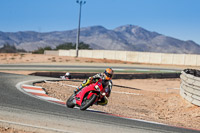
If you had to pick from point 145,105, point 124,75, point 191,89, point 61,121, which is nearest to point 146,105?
point 145,105

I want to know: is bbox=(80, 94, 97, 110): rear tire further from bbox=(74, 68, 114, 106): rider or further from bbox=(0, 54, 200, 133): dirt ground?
bbox=(0, 54, 200, 133): dirt ground

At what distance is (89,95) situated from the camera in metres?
8.68

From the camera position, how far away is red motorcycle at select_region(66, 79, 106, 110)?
8.55m

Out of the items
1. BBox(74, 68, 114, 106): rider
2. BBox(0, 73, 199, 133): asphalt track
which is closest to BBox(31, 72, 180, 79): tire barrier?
BBox(74, 68, 114, 106): rider

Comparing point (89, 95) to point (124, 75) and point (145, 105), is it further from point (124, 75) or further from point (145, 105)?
point (124, 75)

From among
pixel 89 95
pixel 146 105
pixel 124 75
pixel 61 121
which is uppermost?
pixel 89 95

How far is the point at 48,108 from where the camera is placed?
786 cm

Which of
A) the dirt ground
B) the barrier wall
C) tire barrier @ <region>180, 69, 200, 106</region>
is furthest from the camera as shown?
the barrier wall

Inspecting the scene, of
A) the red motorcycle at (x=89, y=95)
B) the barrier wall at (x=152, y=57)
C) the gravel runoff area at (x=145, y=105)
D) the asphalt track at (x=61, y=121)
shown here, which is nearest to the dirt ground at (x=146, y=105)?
the gravel runoff area at (x=145, y=105)

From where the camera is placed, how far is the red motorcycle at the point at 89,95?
336 inches

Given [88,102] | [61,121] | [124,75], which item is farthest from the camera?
[124,75]

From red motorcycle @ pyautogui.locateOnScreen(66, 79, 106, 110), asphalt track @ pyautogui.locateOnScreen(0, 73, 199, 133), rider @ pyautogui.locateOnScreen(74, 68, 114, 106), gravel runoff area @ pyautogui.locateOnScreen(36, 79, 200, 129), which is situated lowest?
gravel runoff area @ pyautogui.locateOnScreen(36, 79, 200, 129)

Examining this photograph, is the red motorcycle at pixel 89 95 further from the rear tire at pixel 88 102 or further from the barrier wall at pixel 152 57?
the barrier wall at pixel 152 57

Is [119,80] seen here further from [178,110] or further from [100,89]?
[100,89]
